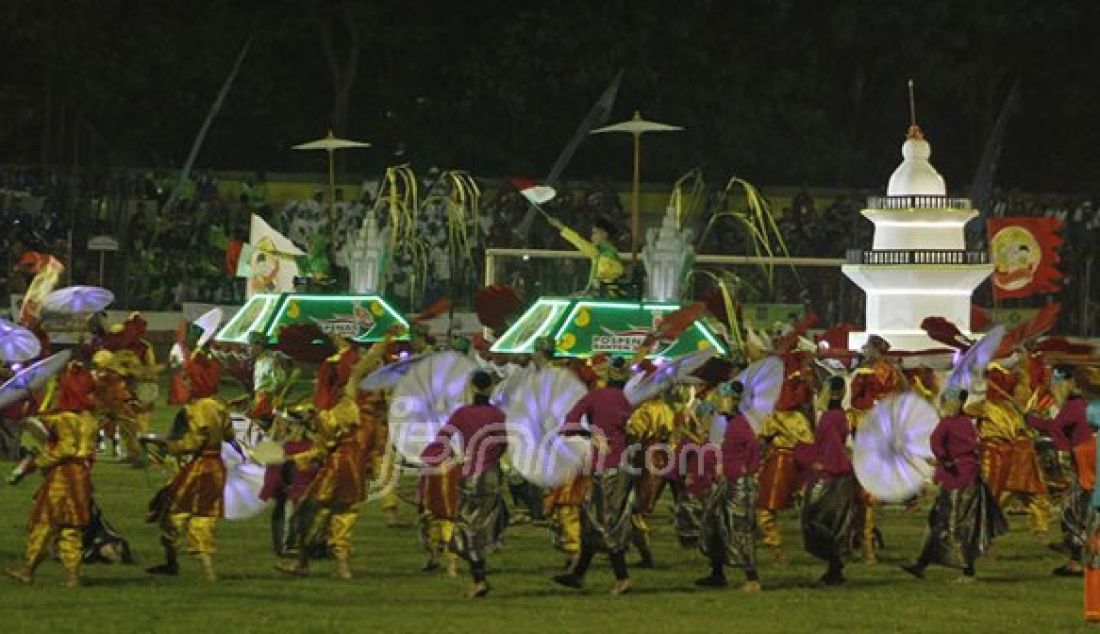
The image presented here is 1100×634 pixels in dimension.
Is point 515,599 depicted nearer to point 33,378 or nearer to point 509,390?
point 509,390

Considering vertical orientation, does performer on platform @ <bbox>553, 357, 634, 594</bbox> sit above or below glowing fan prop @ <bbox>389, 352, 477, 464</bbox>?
below

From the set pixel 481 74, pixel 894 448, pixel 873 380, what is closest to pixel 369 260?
pixel 873 380

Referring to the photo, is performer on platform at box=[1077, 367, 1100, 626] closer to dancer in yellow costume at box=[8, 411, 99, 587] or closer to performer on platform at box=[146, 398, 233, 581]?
performer on platform at box=[146, 398, 233, 581]

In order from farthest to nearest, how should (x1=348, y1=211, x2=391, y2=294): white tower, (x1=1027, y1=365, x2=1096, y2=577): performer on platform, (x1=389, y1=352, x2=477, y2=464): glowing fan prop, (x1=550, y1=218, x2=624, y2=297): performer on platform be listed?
(x1=348, y1=211, x2=391, y2=294): white tower < (x1=550, y1=218, x2=624, y2=297): performer on platform < (x1=1027, y1=365, x2=1096, y2=577): performer on platform < (x1=389, y1=352, x2=477, y2=464): glowing fan prop

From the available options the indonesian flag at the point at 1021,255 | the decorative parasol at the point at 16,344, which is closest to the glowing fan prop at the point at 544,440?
the decorative parasol at the point at 16,344

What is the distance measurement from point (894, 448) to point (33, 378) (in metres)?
5.73

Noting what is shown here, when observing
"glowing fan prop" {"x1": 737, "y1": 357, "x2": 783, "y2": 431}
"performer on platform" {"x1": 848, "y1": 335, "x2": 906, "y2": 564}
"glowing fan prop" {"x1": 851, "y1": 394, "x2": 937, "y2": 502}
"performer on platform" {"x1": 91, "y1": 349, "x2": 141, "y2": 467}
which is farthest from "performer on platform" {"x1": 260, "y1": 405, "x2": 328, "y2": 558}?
"performer on platform" {"x1": 848, "y1": 335, "x2": 906, "y2": 564}

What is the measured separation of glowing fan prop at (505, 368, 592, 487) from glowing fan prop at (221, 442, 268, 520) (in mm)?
1865

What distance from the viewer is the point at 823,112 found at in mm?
42750

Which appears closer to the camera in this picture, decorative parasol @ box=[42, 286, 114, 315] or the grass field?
the grass field

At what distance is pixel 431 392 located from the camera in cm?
1619

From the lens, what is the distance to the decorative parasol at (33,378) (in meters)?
16.0

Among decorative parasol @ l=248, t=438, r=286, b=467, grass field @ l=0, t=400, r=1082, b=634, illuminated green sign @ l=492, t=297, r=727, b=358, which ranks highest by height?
illuminated green sign @ l=492, t=297, r=727, b=358

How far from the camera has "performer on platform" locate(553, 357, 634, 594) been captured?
16266 millimetres
